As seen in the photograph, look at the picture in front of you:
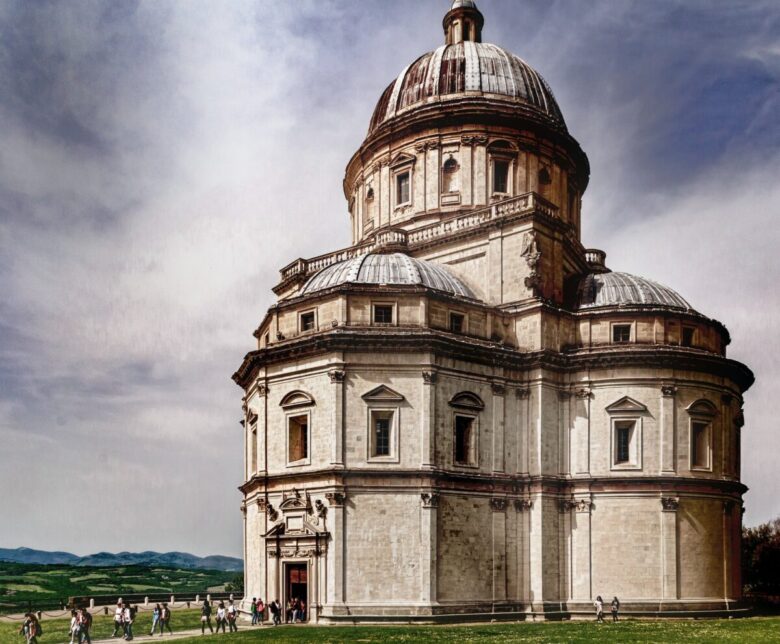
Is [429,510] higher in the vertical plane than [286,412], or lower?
lower

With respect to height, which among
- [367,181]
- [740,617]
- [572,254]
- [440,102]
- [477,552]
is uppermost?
[440,102]

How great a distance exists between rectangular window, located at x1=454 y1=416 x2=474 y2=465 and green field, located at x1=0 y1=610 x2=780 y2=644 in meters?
6.90

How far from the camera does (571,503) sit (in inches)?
1531

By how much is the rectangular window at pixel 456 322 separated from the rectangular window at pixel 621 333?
289 inches

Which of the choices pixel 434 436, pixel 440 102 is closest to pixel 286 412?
pixel 434 436

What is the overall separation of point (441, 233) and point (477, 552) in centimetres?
1579

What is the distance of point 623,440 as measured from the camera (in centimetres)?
3922

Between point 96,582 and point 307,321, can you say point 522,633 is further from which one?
point 96,582

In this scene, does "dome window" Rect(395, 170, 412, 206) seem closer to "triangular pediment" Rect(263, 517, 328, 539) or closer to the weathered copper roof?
the weathered copper roof

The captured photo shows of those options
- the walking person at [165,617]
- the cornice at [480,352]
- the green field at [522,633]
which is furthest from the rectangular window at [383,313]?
the walking person at [165,617]

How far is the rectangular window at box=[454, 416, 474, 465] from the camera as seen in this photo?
3731 centimetres

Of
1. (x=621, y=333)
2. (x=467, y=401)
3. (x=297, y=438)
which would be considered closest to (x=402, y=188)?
(x=621, y=333)

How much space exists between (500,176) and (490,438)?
16.2m

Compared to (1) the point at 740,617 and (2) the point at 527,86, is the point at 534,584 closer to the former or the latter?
(1) the point at 740,617
